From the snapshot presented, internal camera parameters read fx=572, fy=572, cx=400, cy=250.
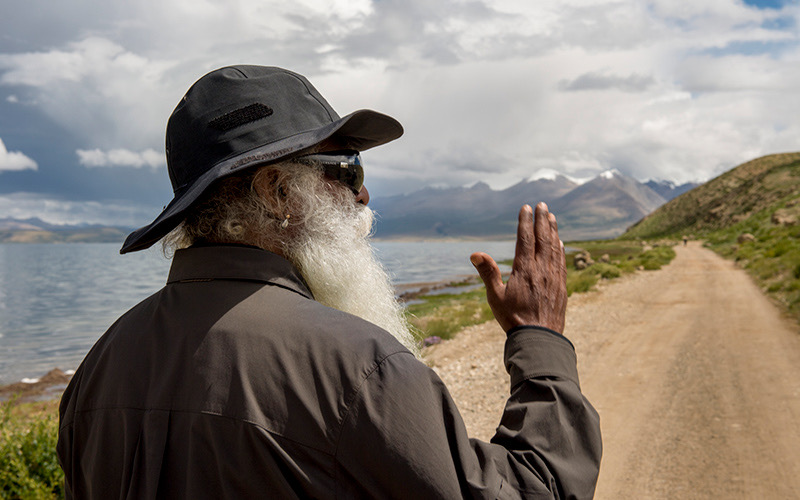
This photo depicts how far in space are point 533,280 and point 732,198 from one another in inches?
3867

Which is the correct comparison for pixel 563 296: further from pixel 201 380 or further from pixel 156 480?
pixel 156 480

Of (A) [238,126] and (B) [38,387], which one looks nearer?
(A) [238,126]

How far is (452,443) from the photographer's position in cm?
117

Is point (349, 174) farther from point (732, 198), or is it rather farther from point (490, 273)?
point (732, 198)

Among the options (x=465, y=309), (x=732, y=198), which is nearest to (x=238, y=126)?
(x=465, y=309)

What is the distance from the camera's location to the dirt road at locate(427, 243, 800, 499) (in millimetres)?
4629

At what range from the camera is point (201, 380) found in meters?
1.19

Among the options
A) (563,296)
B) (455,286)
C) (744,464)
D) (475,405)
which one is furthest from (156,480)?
(455,286)

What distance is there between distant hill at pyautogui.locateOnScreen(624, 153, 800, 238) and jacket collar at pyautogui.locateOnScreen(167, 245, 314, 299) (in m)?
73.3

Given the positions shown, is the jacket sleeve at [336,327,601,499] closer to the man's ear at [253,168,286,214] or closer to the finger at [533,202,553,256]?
the finger at [533,202,553,256]

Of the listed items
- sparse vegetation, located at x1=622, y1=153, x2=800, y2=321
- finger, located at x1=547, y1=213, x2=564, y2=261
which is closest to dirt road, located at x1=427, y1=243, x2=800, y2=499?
sparse vegetation, located at x1=622, y1=153, x2=800, y2=321

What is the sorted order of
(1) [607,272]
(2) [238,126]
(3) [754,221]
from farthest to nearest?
(3) [754,221]
(1) [607,272]
(2) [238,126]

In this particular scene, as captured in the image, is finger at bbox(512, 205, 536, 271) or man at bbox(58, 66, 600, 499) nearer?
man at bbox(58, 66, 600, 499)

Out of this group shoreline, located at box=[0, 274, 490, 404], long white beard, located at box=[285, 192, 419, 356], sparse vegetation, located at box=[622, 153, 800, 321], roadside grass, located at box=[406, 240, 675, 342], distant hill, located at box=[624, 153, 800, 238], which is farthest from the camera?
distant hill, located at box=[624, 153, 800, 238]
